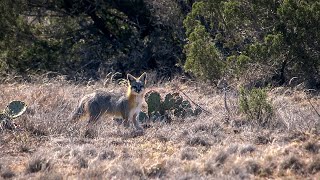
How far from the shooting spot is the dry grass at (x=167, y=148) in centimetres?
811

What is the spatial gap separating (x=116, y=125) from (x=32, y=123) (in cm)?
153

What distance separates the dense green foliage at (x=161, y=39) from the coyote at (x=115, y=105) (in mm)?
3195

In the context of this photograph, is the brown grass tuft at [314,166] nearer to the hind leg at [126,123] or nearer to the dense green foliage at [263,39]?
the hind leg at [126,123]

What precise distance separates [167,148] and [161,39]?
9094mm

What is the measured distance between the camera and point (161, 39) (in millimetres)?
18281

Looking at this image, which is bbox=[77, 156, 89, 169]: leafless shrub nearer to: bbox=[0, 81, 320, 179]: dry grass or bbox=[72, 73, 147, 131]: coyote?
bbox=[0, 81, 320, 179]: dry grass

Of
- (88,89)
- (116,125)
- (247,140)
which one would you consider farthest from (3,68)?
(247,140)

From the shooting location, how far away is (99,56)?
1861cm

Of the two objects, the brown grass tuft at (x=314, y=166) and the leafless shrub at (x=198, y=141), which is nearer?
the brown grass tuft at (x=314, y=166)

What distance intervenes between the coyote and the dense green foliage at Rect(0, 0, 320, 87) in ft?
10.5

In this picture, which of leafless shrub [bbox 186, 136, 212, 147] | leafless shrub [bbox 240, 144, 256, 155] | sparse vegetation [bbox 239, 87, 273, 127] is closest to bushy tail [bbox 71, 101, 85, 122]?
leafless shrub [bbox 186, 136, 212, 147]

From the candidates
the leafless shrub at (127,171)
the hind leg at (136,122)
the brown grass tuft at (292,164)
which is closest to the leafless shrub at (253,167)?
the brown grass tuft at (292,164)

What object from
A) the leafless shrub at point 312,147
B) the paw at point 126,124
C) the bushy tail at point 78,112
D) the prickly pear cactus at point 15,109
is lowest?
the leafless shrub at point 312,147

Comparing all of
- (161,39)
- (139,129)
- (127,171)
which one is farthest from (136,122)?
(161,39)
